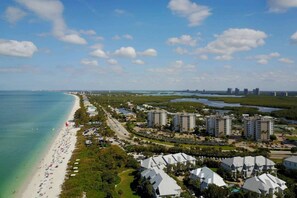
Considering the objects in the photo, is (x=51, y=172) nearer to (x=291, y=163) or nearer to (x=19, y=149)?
(x=19, y=149)

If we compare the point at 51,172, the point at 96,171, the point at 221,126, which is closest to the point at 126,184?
the point at 96,171

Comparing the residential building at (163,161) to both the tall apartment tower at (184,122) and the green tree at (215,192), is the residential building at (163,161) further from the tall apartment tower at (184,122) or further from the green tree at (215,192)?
the tall apartment tower at (184,122)

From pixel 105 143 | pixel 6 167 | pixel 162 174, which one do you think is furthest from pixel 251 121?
pixel 6 167

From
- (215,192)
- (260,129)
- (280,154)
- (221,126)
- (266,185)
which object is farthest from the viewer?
(221,126)

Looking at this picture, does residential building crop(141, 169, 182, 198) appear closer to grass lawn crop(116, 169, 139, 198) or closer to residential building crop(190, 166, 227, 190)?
grass lawn crop(116, 169, 139, 198)

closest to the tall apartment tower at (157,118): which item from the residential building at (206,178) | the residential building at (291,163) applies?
the residential building at (291,163)

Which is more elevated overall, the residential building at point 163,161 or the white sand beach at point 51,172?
the residential building at point 163,161

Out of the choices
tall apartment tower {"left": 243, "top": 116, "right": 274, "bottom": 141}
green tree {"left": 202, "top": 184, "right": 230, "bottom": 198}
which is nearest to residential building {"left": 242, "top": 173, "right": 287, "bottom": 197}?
green tree {"left": 202, "top": 184, "right": 230, "bottom": 198}

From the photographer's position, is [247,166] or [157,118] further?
[157,118]
